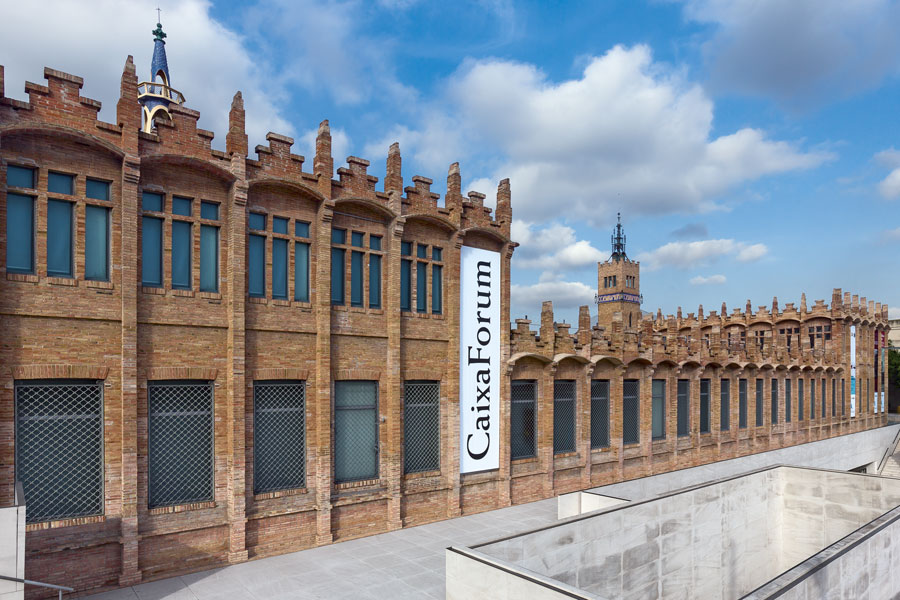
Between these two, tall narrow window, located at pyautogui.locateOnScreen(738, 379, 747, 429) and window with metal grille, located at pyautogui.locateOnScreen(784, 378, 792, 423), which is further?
window with metal grille, located at pyautogui.locateOnScreen(784, 378, 792, 423)

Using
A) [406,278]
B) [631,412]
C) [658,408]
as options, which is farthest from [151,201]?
[658,408]

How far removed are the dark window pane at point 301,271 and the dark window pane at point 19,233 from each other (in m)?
5.60

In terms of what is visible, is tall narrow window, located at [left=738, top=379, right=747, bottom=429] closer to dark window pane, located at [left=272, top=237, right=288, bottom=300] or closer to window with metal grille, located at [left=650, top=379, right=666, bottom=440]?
window with metal grille, located at [left=650, top=379, right=666, bottom=440]

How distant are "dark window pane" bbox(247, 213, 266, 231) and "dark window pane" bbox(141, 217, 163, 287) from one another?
206cm

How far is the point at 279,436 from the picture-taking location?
14.0 metres

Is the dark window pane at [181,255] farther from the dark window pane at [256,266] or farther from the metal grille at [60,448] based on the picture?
the metal grille at [60,448]

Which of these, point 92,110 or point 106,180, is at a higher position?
point 92,110

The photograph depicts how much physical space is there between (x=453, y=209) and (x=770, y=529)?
14.6m

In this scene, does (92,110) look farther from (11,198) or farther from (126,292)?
(126,292)

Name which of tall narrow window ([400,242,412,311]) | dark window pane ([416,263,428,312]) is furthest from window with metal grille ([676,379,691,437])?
tall narrow window ([400,242,412,311])

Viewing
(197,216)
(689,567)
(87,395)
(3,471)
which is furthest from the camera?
(689,567)

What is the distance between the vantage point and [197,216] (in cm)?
1317

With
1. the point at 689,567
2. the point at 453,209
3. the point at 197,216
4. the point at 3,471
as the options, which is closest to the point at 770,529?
the point at 689,567

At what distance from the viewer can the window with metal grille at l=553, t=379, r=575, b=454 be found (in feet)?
66.0
